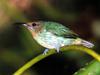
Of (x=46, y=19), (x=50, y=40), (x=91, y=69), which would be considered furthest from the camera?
(x=46, y=19)

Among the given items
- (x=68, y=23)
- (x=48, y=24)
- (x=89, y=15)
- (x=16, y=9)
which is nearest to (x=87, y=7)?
(x=89, y=15)

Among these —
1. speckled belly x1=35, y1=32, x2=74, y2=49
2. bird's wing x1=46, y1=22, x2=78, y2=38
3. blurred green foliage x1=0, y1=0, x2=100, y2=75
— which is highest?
bird's wing x1=46, y1=22, x2=78, y2=38

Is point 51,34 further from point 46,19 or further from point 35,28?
point 46,19

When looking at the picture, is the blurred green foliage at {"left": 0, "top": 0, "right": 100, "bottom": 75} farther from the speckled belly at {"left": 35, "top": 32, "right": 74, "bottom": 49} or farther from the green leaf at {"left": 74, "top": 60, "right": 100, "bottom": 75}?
the green leaf at {"left": 74, "top": 60, "right": 100, "bottom": 75}

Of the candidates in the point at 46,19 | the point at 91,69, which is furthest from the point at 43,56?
the point at 46,19

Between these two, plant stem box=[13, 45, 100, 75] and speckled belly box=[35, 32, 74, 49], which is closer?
plant stem box=[13, 45, 100, 75]

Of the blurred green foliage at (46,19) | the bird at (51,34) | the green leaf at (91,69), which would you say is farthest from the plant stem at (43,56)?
the blurred green foliage at (46,19)

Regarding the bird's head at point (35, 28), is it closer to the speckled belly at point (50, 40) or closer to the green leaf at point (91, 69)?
the speckled belly at point (50, 40)

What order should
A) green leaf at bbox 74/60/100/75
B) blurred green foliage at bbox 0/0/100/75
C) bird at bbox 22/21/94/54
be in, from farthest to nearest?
blurred green foliage at bbox 0/0/100/75
bird at bbox 22/21/94/54
green leaf at bbox 74/60/100/75

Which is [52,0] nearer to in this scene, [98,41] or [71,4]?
[71,4]

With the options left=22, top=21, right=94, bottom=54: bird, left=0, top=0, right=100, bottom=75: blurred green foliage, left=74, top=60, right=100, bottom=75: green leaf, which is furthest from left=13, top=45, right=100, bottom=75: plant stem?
left=0, top=0, right=100, bottom=75: blurred green foliage
